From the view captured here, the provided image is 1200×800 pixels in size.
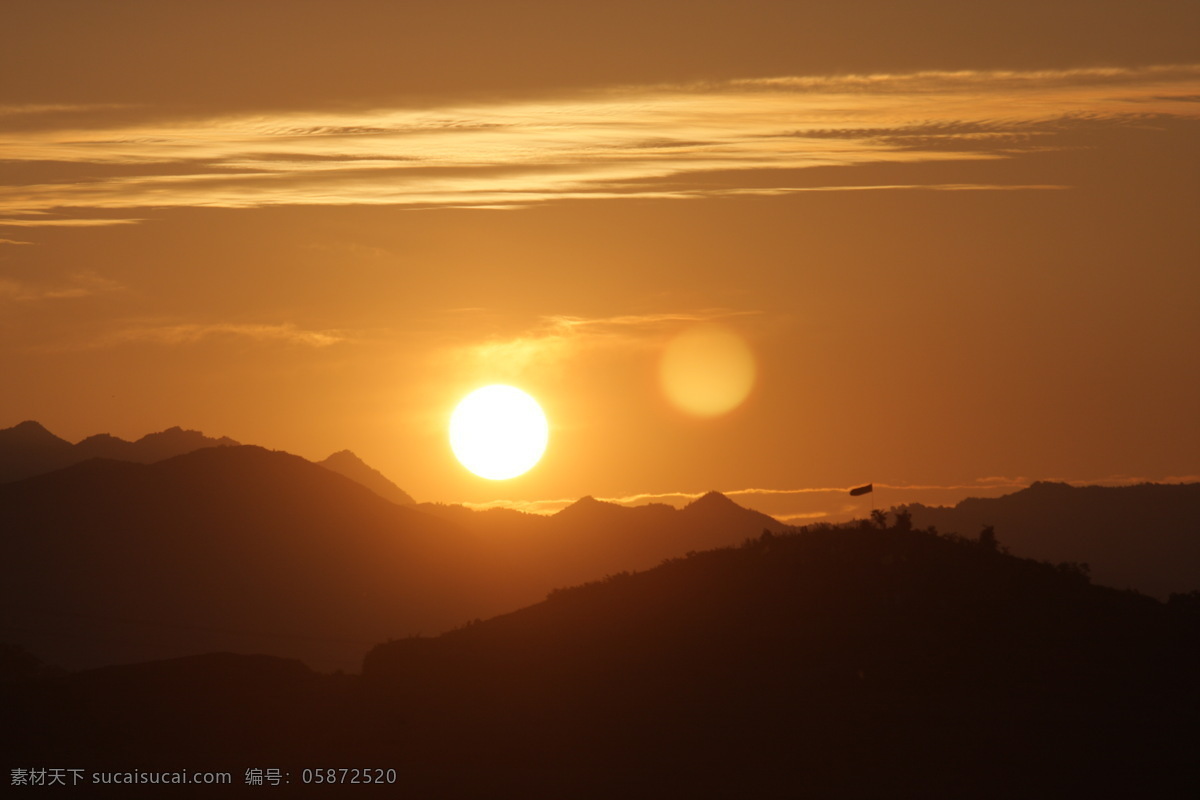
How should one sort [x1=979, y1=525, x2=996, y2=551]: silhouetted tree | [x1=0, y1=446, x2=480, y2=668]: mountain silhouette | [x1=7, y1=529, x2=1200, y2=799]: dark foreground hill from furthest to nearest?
[x1=0, y1=446, x2=480, y2=668]: mountain silhouette, [x1=979, y1=525, x2=996, y2=551]: silhouetted tree, [x1=7, y1=529, x2=1200, y2=799]: dark foreground hill

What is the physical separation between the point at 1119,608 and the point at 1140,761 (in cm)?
1020

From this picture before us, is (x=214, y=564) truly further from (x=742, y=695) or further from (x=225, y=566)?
(x=742, y=695)

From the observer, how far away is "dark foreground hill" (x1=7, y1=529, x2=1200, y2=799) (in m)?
38.5

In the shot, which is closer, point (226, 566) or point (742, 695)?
point (742, 695)

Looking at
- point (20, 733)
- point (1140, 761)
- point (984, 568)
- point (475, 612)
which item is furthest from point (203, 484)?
point (1140, 761)

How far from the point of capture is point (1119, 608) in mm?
47344

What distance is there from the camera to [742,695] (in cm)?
4278

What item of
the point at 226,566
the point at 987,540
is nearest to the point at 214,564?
the point at 226,566

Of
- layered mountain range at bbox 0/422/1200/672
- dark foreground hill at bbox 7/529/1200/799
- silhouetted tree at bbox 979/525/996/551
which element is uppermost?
layered mountain range at bbox 0/422/1200/672

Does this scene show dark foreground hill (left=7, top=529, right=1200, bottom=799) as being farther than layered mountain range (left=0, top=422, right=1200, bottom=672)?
No

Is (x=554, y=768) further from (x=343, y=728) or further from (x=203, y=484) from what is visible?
(x=203, y=484)

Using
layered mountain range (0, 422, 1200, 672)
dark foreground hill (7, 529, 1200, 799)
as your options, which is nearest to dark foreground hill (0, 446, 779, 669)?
layered mountain range (0, 422, 1200, 672)

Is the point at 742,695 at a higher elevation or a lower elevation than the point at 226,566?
lower

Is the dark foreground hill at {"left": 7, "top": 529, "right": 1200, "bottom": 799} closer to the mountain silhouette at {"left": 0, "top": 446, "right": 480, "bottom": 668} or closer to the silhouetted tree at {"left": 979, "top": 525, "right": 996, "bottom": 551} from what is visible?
the silhouetted tree at {"left": 979, "top": 525, "right": 996, "bottom": 551}
